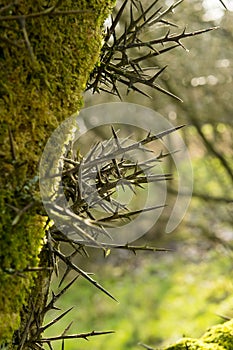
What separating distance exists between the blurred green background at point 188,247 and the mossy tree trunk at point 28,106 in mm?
2113

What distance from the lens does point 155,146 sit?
9.23 metres

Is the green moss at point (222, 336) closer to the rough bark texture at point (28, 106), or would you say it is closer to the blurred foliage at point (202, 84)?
the rough bark texture at point (28, 106)

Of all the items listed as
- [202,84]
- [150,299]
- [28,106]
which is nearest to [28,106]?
[28,106]

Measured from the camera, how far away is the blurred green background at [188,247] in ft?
19.6

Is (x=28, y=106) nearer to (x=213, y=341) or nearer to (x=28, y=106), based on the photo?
(x=28, y=106)

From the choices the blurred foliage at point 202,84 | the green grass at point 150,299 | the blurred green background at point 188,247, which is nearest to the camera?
the blurred foliage at point 202,84

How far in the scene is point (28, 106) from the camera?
117 cm

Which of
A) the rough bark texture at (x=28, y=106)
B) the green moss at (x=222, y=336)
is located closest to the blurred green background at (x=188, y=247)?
the green moss at (x=222, y=336)

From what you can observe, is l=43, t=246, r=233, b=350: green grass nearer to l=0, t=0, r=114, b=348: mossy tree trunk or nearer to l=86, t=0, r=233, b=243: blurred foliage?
l=86, t=0, r=233, b=243: blurred foliage

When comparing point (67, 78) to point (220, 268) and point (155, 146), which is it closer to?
point (155, 146)

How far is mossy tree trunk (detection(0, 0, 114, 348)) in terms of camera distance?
110cm

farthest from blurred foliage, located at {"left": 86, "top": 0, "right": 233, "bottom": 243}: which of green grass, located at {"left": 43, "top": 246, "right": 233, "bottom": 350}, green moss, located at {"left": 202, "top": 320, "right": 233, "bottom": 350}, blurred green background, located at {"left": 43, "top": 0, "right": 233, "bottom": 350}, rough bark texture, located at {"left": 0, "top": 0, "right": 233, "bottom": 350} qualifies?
rough bark texture, located at {"left": 0, "top": 0, "right": 233, "bottom": 350}

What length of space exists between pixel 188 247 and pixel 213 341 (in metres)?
9.79

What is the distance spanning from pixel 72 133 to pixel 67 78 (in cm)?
13
